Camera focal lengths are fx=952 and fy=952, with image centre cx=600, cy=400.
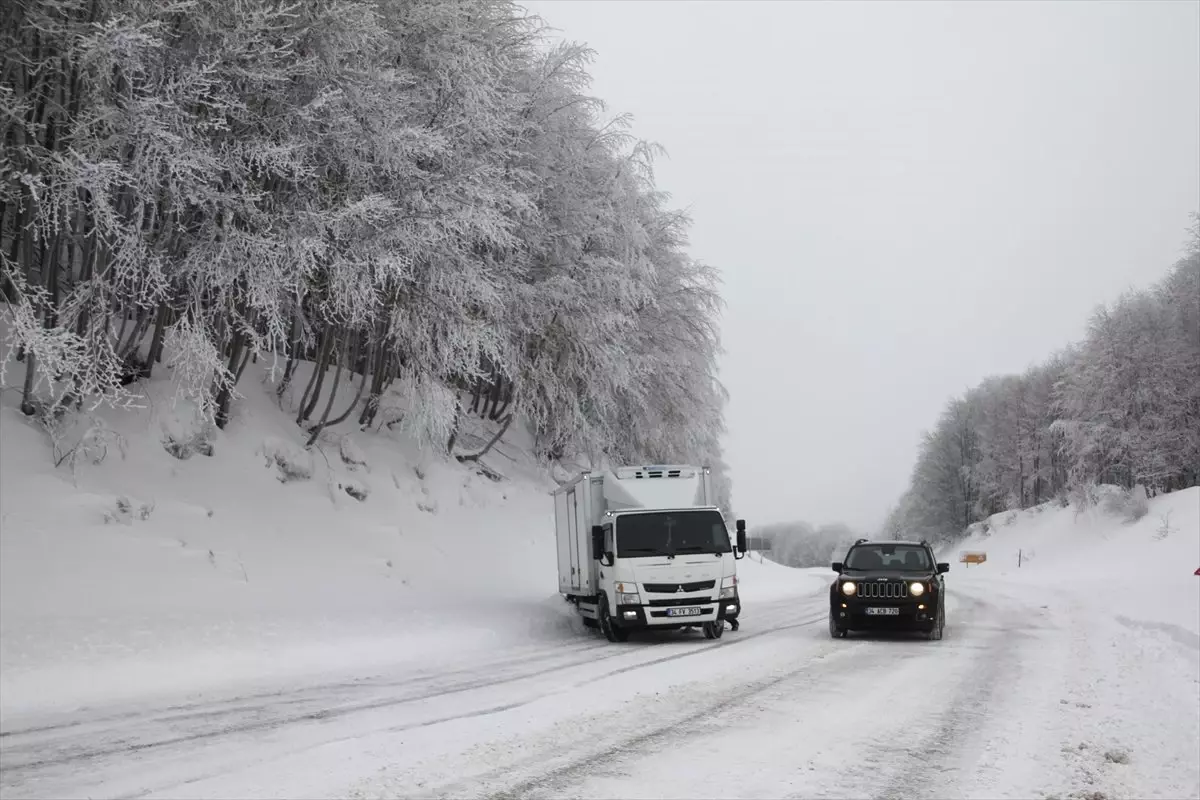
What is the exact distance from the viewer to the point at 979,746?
756 centimetres

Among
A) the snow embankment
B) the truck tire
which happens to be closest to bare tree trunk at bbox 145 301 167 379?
the truck tire

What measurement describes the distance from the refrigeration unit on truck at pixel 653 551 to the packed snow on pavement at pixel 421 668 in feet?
1.97

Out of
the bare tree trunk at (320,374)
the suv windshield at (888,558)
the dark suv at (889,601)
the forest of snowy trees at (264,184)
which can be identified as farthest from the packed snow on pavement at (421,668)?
the forest of snowy trees at (264,184)

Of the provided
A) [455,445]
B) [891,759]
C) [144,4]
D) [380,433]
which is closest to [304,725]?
[891,759]

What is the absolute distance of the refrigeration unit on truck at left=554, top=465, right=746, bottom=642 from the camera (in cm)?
1641

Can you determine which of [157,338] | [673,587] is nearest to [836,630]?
[673,587]

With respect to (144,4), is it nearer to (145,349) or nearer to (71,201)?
(71,201)

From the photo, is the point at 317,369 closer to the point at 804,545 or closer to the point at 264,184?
the point at 264,184

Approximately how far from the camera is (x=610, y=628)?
54.9 feet

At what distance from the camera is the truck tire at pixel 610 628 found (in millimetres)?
16719

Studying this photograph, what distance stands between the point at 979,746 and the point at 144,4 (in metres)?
12.8

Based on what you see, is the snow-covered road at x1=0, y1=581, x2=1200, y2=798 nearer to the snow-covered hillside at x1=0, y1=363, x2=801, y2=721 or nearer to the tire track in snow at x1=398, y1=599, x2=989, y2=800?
the tire track in snow at x1=398, y1=599, x2=989, y2=800

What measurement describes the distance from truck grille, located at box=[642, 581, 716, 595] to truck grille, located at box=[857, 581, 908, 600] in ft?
8.46

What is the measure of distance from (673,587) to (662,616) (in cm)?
54
